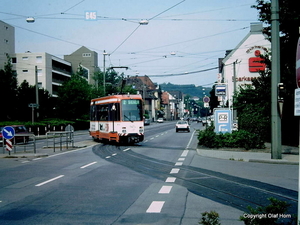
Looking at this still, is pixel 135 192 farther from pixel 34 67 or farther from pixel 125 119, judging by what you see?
Result: pixel 34 67

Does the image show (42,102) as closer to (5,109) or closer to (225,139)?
(5,109)

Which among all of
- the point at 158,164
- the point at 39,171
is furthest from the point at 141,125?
the point at 39,171

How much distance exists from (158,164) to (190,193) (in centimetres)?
597

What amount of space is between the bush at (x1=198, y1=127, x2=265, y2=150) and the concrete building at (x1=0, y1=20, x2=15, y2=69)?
56.2 meters

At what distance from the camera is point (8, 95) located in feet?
150

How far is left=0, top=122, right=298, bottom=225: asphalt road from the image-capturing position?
6.54 metres

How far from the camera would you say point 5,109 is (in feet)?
151

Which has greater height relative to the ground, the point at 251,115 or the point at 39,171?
the point at 251,115

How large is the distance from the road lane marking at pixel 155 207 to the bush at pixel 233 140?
13008 mm

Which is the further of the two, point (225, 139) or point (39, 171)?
point (225, 139)

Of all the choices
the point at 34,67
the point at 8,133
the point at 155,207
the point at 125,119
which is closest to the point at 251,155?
the point at 125,119

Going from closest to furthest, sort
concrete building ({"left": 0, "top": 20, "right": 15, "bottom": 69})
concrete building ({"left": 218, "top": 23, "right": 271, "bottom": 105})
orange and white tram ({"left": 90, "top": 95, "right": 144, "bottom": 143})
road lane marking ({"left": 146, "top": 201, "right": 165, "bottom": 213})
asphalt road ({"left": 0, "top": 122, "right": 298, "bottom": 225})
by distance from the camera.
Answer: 1. asphalt road ({"left": 0, "top": 122, "right": 298, "bottom": 225})
2. road lane marking ({"left": 146, "top": 201, "right": 165, "bottom": 213})
3. orange and white tram ({"left": 90, "top": 95, "right": 144, "bottom": 143})
4. concrete building ({"left": 218, "top": 23, "right": 271, "bottom": 105})
5. concrete building ({"left": 0, "top": 20, "right": 15, "bottom": 69})

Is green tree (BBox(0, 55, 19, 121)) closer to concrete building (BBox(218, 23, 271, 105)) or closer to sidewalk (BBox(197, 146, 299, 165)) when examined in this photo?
concrete building (BBox(218, 23, 271, 105))

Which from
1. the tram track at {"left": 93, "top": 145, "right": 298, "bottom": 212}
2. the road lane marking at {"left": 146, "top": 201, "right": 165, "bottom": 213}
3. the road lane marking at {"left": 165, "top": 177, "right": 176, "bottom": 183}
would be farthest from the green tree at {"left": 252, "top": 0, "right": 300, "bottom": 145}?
the road lane marking at {"left": 146, "top": 201, "right": 165, "bottom": 213}
